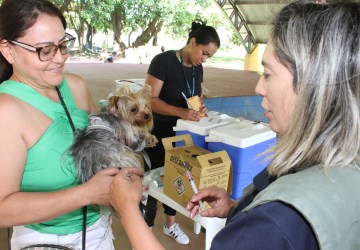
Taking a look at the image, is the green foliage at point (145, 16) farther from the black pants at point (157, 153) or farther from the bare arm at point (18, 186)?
the bare arm at point (18, 186)

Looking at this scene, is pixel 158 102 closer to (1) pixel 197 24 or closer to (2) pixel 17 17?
(1) pixel 197 24

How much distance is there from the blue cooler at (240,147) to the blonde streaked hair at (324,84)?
2.80 ft

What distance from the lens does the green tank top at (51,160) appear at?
43.7 inches

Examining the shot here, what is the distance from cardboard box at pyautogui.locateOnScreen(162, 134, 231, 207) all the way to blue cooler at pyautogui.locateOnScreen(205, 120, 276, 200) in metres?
→ 0.07

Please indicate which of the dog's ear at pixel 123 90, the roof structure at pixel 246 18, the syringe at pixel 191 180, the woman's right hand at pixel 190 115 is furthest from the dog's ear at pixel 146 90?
the roof structure at pixel 246 18

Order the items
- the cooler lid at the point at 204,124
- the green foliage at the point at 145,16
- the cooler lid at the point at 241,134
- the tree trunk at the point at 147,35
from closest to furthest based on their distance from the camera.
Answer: the cooler lid at the point at 241,134, the cooler lid at the point at 204,124, the green foliage at the point at 145,16, the tree trunk at the point at 147,35

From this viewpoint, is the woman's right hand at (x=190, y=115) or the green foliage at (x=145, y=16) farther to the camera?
the green foliage at (x=145, y=16)

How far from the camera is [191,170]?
1.41m

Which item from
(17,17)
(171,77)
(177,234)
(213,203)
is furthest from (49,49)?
(177,234)

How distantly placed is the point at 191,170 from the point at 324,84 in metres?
0.84

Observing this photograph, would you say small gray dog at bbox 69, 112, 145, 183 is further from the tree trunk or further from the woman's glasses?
the tree trunk

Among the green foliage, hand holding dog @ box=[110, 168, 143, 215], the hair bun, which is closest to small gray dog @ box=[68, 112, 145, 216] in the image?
hand holding dog @ box=[110, 168, 143, 215]

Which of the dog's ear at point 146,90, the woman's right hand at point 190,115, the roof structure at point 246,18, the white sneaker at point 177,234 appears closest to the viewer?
the woman's right hand at point 190,115

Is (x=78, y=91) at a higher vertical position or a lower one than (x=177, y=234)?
higher
